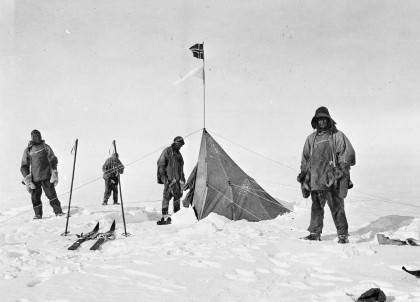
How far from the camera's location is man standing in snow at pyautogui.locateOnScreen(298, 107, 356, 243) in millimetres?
5164

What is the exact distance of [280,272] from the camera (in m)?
3.75

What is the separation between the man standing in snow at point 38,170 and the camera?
853cm

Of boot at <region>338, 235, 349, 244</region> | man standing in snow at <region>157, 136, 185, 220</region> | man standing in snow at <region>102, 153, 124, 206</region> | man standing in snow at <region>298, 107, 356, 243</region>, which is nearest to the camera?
boot at <region>338, 235, 349, 244</region>

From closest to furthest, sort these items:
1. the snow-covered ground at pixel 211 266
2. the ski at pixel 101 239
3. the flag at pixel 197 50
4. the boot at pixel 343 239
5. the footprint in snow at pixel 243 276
A: 1. the snow-covered ground at pixel 211 266
2. the footprint in snow at pixel 243 276
3. the ski at pixel 101 239
4. the boot at pixel 343 239
5. the flag at pixel 197 50

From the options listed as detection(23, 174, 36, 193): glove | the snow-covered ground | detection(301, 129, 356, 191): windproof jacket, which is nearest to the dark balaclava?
detection(23, 174, 36, 193): glove

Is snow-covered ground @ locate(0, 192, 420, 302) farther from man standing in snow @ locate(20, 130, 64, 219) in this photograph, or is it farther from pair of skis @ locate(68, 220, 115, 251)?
man standing in snow @ locate(20, 130, 64, 219)

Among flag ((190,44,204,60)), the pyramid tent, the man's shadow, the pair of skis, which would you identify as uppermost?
flag ((190,44,204,60))

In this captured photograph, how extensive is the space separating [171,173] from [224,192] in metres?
1.54

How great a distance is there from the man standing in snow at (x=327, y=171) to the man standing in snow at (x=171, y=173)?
3.61m

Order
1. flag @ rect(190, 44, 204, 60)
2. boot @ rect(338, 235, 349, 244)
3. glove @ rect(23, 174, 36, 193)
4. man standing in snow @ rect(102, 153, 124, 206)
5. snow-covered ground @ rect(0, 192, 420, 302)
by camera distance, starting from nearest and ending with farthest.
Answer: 1. snow-covered ground @ rect(0, 192, 420, 302)
2. boot @ rect(338, 235, 349, 244)
3. glove @ rect(23, 174, 36, 193)
4. flag @ rect(190, 44, 204, 60)
5. man standing in snow @ rect(102, 153, 124, 206)

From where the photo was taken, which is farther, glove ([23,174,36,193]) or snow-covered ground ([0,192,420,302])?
glove ([23,174,36,193])

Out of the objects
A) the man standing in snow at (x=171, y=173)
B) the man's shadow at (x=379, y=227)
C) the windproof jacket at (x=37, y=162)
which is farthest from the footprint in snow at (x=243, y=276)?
the windproof jacket at (x=37, y=162)

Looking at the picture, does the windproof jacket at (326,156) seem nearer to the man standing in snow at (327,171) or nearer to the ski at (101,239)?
the man standing in snow at (327,171)

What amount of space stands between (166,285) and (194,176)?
4.98 m
